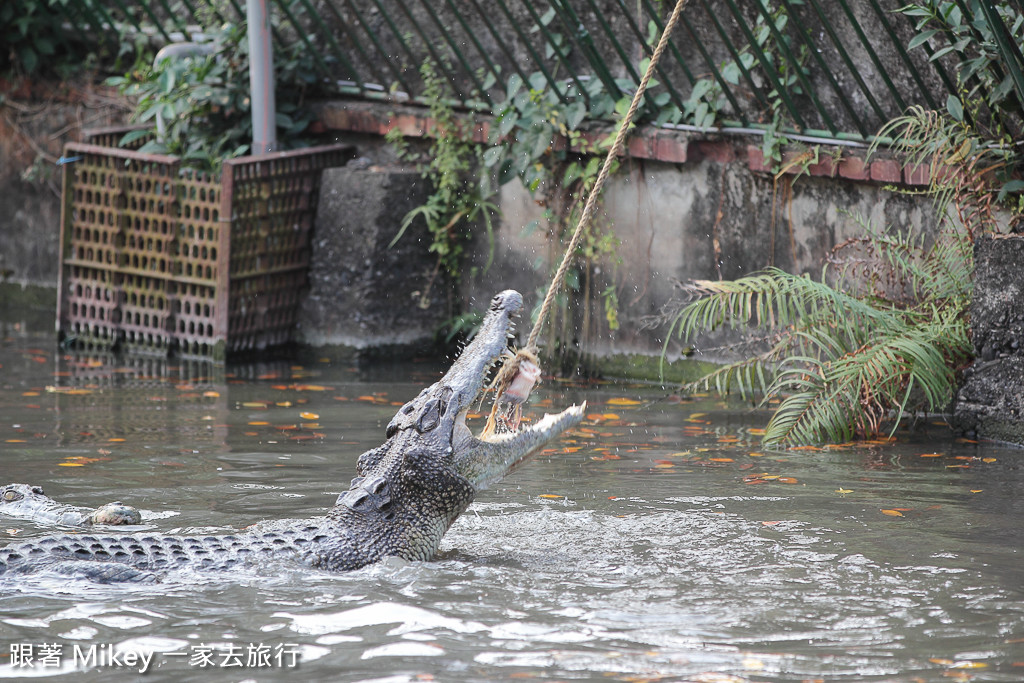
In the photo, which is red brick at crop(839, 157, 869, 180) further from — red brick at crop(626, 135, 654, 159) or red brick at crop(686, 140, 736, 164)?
red brick at crop(626, 135, 654, 159)

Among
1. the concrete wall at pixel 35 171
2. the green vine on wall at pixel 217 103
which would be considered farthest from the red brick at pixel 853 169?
the concrete wall at pixel 35 171

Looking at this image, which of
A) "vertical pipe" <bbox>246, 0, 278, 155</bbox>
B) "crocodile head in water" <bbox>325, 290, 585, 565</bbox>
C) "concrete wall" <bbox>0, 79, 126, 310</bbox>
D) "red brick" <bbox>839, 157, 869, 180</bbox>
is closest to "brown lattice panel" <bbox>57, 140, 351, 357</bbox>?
"vertical pipe" <bbox>246, 0, 278, 155</bbox>

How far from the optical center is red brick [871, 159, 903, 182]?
744cm

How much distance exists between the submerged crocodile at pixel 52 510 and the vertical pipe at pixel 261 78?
4.41 metres

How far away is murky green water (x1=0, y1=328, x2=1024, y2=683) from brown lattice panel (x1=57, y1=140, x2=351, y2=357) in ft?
5.13

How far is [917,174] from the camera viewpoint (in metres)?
7.34

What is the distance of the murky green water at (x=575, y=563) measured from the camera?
12.6 ft

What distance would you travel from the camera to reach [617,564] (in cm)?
479

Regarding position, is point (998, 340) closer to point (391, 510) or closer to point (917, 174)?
point (917, 174)

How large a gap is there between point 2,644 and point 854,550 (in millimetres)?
3029

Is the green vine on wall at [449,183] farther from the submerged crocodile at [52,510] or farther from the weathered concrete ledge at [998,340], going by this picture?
the submerged crocodile at [52,510]

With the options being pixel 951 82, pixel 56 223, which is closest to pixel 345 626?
pixel 951 82

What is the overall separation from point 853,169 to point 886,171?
21 centimetres

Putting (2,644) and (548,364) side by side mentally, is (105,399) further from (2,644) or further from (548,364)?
(2,644)
